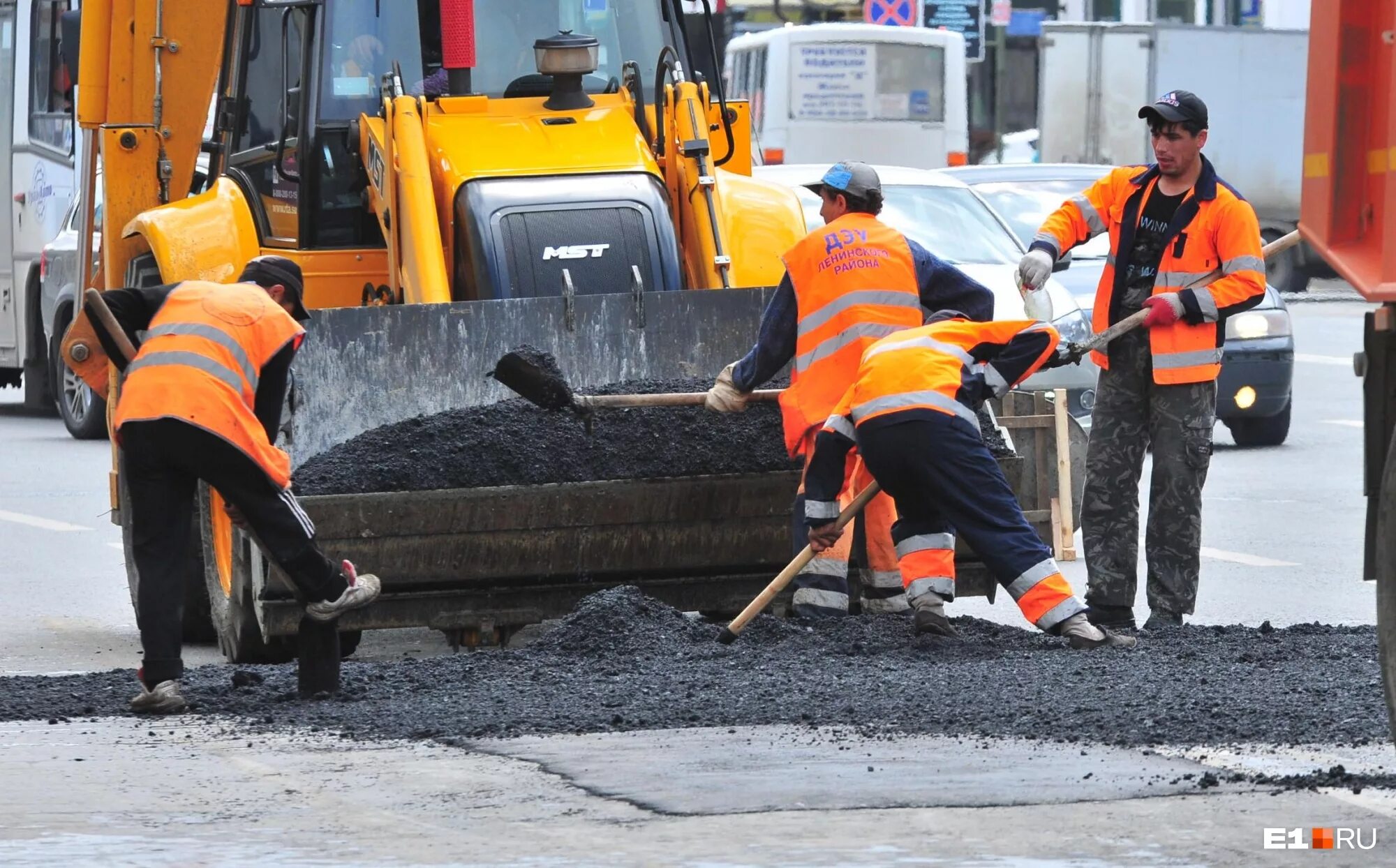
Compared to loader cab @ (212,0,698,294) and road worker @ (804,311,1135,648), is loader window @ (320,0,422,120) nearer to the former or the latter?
loader cab @ (212,0,698,294)

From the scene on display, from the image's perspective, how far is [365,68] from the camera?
9992 mm

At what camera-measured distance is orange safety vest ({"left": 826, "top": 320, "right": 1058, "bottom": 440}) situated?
7945 mm

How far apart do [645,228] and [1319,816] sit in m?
4.40

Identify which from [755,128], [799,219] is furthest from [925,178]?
[755,128]

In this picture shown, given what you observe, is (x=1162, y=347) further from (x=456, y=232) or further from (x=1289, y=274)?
(x=1289, y=274)

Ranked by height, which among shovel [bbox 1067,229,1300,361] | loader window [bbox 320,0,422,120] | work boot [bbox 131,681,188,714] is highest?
loader window [bbox 320,0,422,120]

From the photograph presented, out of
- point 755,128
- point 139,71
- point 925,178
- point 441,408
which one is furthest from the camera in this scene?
point 755,128

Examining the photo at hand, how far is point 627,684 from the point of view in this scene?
24.5 ft

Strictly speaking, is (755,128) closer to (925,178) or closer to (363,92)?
(925,178)

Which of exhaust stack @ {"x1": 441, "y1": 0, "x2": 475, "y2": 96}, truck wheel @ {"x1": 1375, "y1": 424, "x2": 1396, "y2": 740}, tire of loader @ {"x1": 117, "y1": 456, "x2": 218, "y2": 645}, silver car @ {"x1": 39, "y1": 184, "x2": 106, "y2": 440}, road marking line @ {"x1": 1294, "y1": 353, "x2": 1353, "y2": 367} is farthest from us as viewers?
road marking line @ {"x1": 1294, "y1": 353, "x2": 1353, "y2": 367}

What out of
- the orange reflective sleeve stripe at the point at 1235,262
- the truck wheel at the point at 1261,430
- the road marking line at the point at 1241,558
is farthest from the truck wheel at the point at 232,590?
the truck wheel at the point at 1261,430

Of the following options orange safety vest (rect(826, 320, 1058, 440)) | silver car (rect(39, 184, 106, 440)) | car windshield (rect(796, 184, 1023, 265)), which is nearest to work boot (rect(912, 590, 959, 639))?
orange safety vest (rect(826, 320, 1058, 440))

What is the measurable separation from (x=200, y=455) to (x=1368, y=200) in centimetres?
354

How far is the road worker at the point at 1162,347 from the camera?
8727 millimetres
